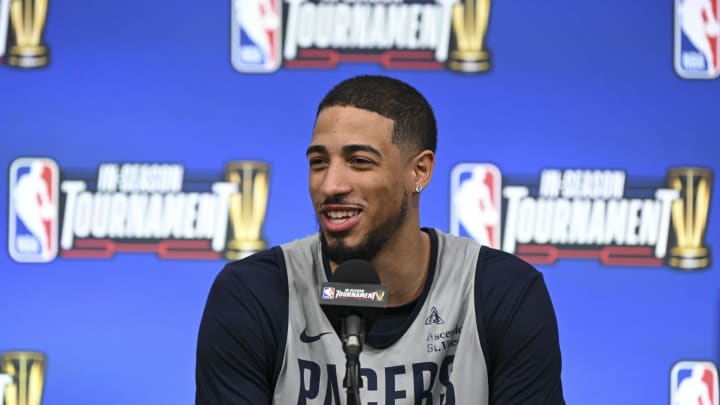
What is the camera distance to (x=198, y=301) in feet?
10.8

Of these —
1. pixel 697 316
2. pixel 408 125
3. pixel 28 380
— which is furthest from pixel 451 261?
pixel 28 380

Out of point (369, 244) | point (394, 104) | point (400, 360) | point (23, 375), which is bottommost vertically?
point (23, 375)

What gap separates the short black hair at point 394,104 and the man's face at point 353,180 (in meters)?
0.02

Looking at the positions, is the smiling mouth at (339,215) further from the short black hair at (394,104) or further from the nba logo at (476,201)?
the nba logo at (476,201)

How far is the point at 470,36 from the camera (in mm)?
3285

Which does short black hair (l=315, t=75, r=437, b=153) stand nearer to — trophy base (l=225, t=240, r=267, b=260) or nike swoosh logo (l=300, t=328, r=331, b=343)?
nike swoosh logo (l=300, t=328, r=331, b=343)

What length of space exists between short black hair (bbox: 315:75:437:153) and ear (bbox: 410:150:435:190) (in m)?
0.01

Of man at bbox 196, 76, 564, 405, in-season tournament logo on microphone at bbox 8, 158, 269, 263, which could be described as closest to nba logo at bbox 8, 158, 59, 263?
in-season tournament logo on microphone at bbox 8, 158, 269, 263

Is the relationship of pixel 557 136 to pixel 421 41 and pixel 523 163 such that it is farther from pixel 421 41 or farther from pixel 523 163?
pixel 421 41

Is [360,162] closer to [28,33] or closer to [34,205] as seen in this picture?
[34,205]

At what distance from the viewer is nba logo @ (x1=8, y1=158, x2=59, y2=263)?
3264 mm

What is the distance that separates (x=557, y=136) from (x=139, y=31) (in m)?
1.35

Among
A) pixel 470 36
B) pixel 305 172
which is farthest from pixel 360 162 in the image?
pixel 470 36

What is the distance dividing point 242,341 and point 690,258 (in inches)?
71.9
